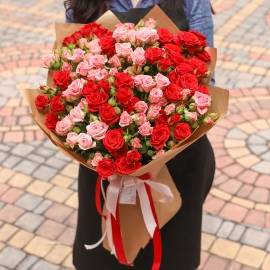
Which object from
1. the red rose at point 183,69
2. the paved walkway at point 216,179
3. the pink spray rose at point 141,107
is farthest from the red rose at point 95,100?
the paved walkway at point 216,179

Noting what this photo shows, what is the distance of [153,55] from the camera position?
2119 mm

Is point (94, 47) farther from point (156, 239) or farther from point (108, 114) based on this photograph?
point (156, 239)

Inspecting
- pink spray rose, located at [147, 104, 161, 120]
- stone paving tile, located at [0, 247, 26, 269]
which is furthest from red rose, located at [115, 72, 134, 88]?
stone paving tile, located at [0, 247, 26, 269]

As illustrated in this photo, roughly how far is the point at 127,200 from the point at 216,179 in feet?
8.25

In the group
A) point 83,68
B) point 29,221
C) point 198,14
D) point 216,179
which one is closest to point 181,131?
point 83,68

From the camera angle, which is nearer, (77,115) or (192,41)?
(77,115)

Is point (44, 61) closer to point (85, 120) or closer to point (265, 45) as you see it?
point (85, 120)

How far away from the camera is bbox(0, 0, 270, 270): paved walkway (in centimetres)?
402

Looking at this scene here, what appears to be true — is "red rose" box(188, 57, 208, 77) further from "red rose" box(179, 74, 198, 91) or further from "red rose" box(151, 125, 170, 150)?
"red rose" box(151, 125, 170, 150)

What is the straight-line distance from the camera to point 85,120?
2070mm

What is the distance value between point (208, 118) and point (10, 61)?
5097 mm

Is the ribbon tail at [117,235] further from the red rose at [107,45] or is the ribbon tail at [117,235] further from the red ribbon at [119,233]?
the red rose at [107,45]

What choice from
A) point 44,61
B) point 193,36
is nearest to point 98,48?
point 44,61

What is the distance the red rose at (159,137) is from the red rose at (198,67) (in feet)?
1.00
